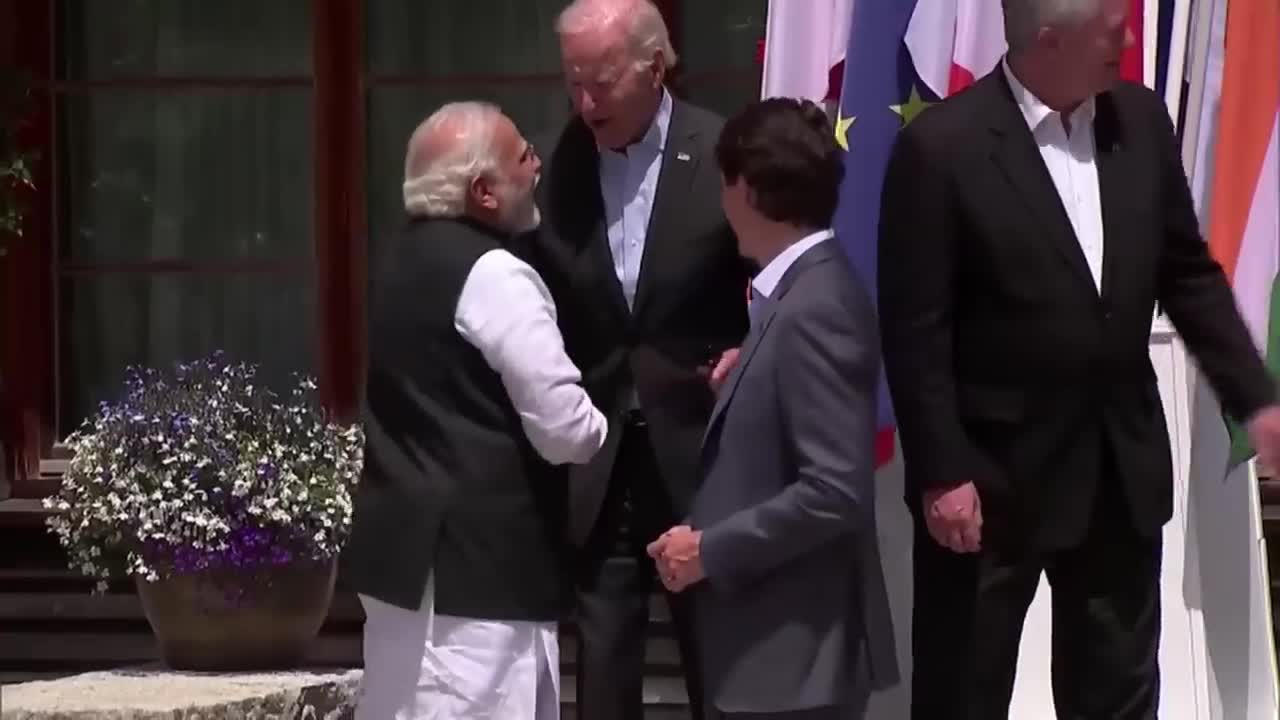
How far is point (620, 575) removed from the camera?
4.12m

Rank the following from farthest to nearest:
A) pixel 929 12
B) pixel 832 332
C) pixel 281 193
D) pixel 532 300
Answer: pixel 281 193
pixel 929 12
pixel 532 300
pixel 832 332

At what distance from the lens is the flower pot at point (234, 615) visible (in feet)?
16.7

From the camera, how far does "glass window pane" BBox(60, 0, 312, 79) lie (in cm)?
674

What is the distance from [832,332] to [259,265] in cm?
354

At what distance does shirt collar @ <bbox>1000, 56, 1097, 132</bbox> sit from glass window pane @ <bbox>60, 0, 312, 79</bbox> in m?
3.16

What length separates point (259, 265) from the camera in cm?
677

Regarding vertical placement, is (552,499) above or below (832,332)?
below

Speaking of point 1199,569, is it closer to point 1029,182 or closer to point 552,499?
point 1029,182

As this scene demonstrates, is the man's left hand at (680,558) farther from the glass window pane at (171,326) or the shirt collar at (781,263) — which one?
the glass window pane at (171,326)

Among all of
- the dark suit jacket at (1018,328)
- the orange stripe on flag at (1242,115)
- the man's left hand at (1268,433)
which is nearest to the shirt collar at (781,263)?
the dark suit jacket at (1018,328)

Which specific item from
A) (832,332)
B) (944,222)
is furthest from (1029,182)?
(832,332)

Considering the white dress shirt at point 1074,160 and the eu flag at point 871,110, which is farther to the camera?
the eu flag at point 871,110

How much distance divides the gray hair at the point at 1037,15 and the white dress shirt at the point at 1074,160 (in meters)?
0.08

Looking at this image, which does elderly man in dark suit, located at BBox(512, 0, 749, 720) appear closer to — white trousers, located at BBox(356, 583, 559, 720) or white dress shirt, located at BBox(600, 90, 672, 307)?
white dress shirt, located at BBox(600, 90, 672, 307)
